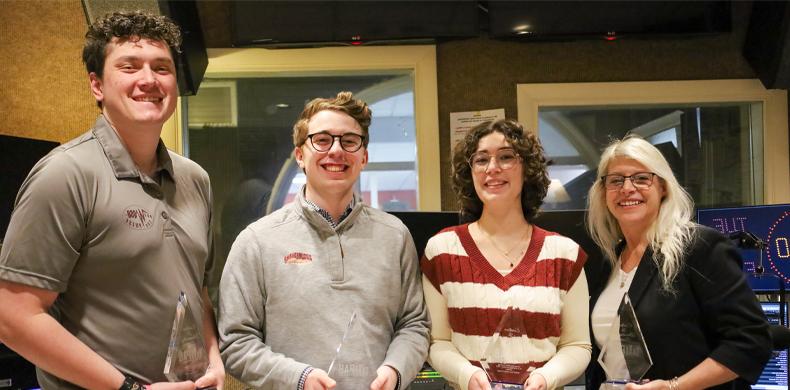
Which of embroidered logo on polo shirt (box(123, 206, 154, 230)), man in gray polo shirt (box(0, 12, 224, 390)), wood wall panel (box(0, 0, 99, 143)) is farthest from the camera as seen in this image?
wood wall panel (box(0, 0, 99, 143))

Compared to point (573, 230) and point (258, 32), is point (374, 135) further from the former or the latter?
point (573, 230)

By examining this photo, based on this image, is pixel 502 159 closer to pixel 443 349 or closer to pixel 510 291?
pixel 510 291

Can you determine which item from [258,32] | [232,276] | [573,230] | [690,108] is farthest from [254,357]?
[690,108]

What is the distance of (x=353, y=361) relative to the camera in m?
1.67

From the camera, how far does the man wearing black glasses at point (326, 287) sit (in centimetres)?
165

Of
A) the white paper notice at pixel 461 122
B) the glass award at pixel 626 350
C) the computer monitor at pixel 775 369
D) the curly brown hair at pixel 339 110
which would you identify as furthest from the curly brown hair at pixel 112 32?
the computer monitor at pixel 775 369

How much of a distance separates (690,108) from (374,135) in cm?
181

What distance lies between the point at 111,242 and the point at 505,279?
3.35 feet

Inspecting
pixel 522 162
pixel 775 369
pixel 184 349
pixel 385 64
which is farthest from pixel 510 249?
pixel 385 64

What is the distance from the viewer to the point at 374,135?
361 centimetres

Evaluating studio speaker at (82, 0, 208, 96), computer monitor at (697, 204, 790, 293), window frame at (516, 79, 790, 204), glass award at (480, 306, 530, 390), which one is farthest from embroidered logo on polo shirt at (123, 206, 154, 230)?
window frame at (516, 79, 790, 204)

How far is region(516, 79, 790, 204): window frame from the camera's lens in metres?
3.52

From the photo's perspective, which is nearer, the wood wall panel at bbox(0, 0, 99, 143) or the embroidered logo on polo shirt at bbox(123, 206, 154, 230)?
the embroidered logo on polo shirt at bbox(123, 206, 154, 230)

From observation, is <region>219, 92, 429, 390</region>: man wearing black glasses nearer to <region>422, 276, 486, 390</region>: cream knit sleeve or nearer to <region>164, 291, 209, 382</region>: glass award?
<region>422, 276, 486, 390</region>: cream knit sleeve
